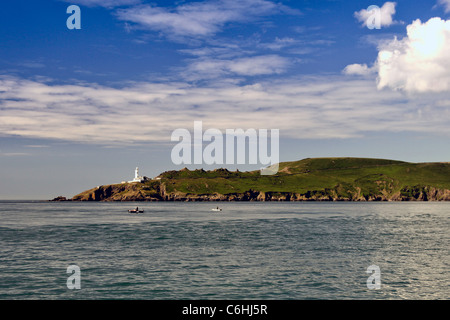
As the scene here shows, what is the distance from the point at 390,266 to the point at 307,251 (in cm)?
1499

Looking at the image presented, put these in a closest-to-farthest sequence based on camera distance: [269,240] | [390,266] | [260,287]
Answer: [260,287] < [390,266] < [269,240]

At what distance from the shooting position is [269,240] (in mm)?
77875

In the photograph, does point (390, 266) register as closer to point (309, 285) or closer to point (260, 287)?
point (309, 285)

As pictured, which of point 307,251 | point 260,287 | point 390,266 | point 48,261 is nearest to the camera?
point 260,287
